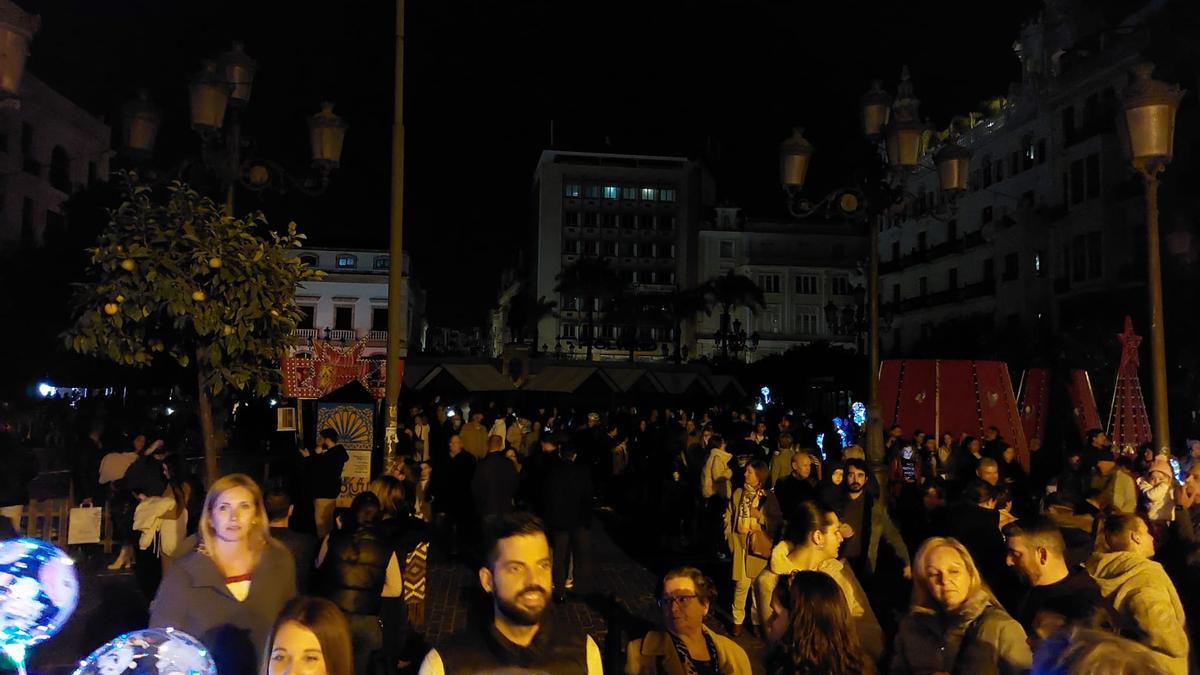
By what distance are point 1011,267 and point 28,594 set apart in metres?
47.8

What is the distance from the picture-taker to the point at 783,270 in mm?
87812

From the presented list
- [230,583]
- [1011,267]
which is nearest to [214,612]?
[230,583]

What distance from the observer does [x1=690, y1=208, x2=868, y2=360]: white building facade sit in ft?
284

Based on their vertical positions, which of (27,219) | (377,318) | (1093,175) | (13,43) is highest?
(1093,175)

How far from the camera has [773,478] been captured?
11.7m

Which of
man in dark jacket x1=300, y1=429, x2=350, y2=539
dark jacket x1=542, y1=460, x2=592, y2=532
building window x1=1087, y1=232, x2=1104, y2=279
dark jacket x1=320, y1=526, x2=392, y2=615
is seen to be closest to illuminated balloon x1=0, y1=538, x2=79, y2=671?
dark jacket x1=320, y1=526, x2=392, y2=615

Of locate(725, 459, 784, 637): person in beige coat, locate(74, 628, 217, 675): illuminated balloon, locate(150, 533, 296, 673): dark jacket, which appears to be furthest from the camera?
locate(725, 459, 784, 637): person in beige coat

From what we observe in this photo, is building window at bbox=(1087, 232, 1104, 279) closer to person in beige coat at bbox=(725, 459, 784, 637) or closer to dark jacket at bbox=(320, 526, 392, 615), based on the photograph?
person in beige coat at bbox=(725, 459, 784, 637)

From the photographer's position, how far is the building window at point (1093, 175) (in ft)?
122

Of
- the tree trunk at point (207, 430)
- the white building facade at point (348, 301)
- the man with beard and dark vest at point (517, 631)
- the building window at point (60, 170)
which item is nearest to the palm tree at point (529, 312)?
the white building facade at point (348, 301)

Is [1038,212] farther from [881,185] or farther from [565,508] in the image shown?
[565,508]

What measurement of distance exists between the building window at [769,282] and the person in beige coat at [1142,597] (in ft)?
274

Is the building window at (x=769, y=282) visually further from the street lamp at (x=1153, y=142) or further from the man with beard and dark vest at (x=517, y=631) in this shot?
the man with beard and dark vest at (x=517, y=631)

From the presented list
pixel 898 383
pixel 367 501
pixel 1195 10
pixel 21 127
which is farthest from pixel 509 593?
pixel 21 127
